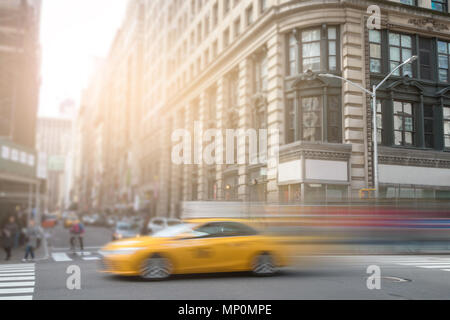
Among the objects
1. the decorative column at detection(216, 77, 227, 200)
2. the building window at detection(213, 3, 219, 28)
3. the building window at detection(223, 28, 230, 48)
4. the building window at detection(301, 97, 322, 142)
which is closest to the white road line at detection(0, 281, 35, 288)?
the building window at detection(301, 97, 322, 142)

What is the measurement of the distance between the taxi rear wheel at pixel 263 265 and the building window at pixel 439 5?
2343 cm

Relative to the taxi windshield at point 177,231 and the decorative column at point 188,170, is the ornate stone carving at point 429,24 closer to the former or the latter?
the taxi windshield at point 177,231

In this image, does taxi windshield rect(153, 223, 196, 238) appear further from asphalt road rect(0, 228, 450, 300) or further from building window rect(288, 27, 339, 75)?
building window rect(288, 27, 339, 75)

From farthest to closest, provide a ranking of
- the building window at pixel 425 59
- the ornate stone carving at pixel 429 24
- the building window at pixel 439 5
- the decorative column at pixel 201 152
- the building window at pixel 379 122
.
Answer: the decorative column at pixel 201 152, the building window at pixel 439 5, the building window at pixel 425 59, the ornate stone carving at pixel 429 24, the building window at pixel 379 122

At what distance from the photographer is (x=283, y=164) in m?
25.8

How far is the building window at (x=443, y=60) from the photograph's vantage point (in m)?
27.4

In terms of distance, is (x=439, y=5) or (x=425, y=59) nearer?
(x=425, y=59)

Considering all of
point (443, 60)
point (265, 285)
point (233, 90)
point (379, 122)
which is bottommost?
point (265, 285)

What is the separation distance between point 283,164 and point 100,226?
4197cm

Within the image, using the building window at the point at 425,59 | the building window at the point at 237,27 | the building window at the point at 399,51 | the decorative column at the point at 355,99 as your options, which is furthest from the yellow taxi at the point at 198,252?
the building window at the point at 237,27

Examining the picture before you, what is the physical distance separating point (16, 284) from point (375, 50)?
22.5 metres

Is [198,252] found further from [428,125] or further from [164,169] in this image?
[164,169]

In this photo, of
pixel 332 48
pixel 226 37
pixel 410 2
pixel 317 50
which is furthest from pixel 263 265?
pixel 226 37

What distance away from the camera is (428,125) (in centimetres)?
2675
